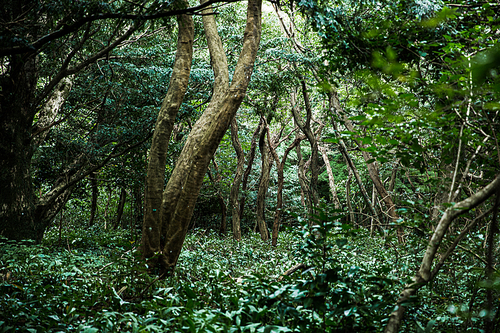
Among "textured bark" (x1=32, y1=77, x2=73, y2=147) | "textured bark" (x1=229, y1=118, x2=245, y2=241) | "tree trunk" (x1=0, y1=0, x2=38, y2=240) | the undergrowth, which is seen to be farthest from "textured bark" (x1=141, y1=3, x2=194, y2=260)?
"textured bark" (x1=229, y1=118, x2=245, y2=241)

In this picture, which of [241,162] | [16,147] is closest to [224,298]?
[16,147]

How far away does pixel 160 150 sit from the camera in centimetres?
468

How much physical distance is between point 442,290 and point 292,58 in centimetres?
623

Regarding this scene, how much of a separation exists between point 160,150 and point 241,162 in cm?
610

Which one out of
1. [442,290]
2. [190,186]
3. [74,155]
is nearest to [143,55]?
[74,155]

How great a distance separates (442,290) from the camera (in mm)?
3803

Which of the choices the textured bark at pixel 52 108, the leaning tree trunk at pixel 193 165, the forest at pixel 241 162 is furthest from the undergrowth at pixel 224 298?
the textured bark at pixel 52 108

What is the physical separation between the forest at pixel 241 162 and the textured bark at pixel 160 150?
23mm

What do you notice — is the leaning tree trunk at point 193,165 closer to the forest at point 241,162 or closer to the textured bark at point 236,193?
the forest at point 241,162

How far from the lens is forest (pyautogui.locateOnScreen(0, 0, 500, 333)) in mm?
2096

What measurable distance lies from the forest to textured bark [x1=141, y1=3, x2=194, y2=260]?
0.08 feet

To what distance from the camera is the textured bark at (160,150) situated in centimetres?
447

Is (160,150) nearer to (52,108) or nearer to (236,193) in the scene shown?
(52,108)

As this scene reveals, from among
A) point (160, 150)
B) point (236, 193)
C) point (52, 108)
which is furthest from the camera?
point (236, 193)
